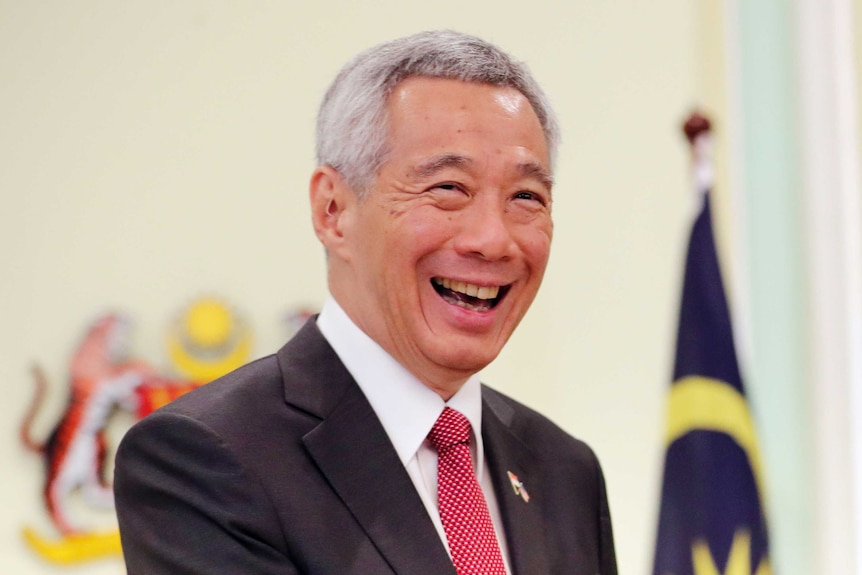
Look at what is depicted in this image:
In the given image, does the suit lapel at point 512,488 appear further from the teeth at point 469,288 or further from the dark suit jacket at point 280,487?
the teeth at point 469,288

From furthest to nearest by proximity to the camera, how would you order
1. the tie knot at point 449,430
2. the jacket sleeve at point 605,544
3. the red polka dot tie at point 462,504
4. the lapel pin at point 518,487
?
the jacket sleeve at point 605,544 < the lapel pin at point 518,487 < the tie knot at point 449,430 < the red polka dot tie at point 462,504

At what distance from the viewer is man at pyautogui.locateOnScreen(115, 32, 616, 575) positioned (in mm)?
1633

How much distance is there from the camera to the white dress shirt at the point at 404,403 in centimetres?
181

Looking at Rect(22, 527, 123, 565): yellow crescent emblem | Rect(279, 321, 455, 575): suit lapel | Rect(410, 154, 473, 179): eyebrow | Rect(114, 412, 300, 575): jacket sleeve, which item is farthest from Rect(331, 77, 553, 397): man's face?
Rect(22, 527, 123, 565): yellow crescent emblem

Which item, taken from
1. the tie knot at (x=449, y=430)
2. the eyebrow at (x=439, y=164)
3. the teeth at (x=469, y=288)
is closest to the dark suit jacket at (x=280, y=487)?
the tie knot at (x=449, y=430)

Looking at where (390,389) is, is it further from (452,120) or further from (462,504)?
(452,120)

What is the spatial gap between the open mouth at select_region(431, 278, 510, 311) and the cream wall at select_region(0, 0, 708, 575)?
70.5 inches

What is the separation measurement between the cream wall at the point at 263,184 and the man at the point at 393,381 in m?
1.71

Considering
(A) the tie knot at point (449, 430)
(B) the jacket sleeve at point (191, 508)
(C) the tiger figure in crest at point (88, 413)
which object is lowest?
(C) the tiger figure in crest at point (88, 413)

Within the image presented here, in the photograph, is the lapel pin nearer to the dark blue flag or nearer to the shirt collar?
the shirt collar

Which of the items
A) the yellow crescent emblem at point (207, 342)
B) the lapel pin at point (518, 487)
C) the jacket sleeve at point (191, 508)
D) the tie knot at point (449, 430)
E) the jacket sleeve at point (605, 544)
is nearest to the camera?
the jacket sleeve at point (191, 508)

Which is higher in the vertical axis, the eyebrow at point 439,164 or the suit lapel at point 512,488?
the eyebrow at point 439,164

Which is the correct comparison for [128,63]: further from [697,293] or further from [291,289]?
[697,293]

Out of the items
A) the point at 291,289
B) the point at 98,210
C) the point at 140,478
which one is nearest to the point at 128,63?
the point at 98,210
